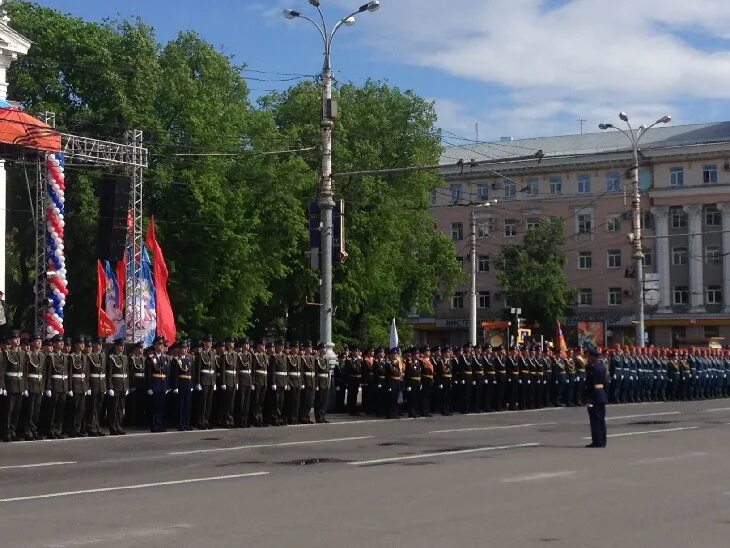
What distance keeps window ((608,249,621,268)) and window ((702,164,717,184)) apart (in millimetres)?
7230

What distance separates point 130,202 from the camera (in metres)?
28.5

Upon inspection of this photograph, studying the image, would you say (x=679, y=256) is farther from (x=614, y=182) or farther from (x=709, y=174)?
(x=614, y=182)

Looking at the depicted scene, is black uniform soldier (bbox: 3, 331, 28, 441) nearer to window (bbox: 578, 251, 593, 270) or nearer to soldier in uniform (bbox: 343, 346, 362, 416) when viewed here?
soldier in uniform (bbox: 343, 346, 362, 416)

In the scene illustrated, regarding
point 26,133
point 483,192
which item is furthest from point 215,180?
point 483,192

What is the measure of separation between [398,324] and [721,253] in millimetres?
29683

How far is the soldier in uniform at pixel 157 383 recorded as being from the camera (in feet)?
69.9

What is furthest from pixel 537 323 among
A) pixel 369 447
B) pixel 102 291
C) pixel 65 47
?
pixel 369 447

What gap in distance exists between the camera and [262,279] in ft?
140

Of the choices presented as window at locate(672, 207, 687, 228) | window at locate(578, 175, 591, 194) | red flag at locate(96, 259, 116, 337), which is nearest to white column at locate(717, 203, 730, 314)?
window at locate(672, 207, 687, 228)

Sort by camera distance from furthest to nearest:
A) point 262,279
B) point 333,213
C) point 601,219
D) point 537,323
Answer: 1. point 601,219
2. point 537,323
3. point 262,279
4. point 333,213

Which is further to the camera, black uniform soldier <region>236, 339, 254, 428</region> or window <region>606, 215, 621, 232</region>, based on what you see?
window <region>606, 215, 621, 232</region>

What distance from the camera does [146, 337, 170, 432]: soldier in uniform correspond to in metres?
21.3

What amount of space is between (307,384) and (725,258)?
56.1 meters

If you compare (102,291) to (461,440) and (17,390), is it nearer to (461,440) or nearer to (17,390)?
(17,390)
